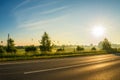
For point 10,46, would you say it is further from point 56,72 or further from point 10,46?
point 56,72

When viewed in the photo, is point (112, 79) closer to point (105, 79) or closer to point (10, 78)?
point (105, 79)

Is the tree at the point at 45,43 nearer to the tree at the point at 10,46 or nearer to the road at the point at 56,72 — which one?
the tree at the point at 10,46

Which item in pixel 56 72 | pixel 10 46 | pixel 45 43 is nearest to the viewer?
pixel 56 72

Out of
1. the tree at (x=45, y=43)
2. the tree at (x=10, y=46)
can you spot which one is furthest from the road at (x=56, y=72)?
the tree at (x=45, y=43)

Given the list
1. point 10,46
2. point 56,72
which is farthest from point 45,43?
point 56,72

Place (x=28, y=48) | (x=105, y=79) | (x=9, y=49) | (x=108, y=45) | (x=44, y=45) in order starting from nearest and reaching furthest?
(x=105, y=79), (x=28, y=48), (x=9, y=49), (x=44, y=45), (x=108, y=45)

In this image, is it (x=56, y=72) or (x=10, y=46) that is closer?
(x=56, y=72)

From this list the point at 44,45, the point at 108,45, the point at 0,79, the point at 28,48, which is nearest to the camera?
the point at 0,79

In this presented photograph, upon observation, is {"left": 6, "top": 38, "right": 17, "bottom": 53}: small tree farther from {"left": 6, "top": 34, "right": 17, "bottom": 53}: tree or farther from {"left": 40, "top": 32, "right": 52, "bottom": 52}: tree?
{"left": 40, "top": 32, "right": 52, "bottom": 52}: tree

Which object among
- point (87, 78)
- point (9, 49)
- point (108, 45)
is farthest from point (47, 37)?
point (87, 78)

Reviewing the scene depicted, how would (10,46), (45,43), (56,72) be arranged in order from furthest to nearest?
(45,43), (10,46), (56,72)

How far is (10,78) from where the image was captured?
347 inches

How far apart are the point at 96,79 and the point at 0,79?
4887 mm

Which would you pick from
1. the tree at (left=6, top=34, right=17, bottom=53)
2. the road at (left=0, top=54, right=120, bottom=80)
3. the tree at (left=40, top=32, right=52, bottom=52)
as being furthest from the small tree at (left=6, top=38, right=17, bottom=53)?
the road at (left=0, top=54, right=120, bottom=80)
